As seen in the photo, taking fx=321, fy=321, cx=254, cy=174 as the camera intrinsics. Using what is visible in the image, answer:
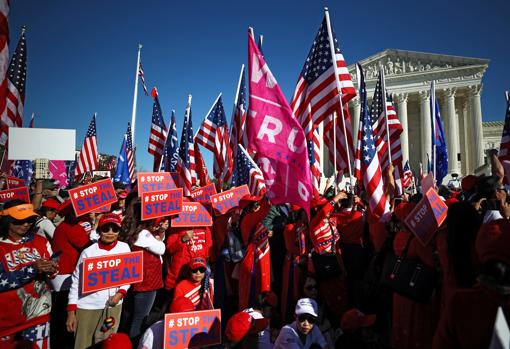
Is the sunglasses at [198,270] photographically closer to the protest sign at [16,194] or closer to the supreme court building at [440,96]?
the protest sign at [16,194]

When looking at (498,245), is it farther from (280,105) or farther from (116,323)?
(116,323)

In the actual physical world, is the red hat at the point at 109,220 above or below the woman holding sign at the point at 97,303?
above

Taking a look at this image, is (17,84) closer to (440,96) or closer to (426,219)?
(426,219)

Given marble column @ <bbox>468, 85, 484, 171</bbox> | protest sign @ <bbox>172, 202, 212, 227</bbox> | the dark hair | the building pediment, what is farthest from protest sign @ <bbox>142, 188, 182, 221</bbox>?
marble column @ <bbox>468, 85, 484, 171</bbox>

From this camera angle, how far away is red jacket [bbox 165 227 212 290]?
430 centimetres

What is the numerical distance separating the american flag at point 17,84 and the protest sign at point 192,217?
411 centimetres

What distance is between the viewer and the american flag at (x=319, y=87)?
5.05m

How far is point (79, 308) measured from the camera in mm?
3301

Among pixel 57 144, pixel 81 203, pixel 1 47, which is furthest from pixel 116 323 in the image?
pixel 57 144

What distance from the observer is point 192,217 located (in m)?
4.84

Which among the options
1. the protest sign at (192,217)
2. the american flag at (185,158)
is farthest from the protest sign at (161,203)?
the american flag at (185,158)

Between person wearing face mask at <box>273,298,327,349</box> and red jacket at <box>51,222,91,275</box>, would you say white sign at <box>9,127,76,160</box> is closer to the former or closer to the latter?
red jacket at <box>51,222,91,275</box>

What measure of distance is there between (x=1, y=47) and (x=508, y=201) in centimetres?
512

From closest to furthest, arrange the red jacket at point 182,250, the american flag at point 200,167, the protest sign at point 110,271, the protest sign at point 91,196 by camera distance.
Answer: the protest sign at point 110,271 < the red jacket at point 182,250 < the protest sign at point 91,196 < the american flag at point 200,167
